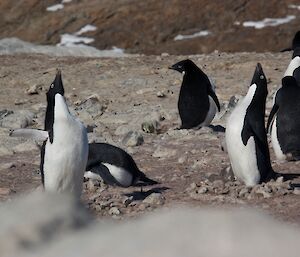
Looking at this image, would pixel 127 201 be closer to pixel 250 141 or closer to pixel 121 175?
pixel 121 175

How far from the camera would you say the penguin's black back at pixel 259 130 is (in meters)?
7.70

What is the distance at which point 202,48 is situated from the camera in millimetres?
21391

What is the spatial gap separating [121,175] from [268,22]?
48.6ft

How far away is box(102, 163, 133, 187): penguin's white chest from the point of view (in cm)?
810

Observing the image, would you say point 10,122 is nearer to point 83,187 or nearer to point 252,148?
point 83,187

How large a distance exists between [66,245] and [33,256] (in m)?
0.16

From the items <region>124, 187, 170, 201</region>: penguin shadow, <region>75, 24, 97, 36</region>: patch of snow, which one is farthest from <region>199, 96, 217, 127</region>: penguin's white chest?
<region>75, 24, 97, 36</region>: patch of snow

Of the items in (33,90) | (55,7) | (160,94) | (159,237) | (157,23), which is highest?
(159,237)

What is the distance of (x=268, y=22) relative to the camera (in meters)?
22.3

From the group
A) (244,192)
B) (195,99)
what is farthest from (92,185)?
(195,99)

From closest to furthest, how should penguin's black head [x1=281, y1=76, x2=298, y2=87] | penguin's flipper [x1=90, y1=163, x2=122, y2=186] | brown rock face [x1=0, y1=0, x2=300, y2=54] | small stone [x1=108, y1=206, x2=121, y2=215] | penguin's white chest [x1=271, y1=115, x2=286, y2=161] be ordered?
small stone [x1=108, y1=206, x2=121, y2=215]
penguin's flipper [x1=90, y1=163, x2=122, y2=186]
penguin's white chest [x1=271, y1=115, x2=286, y2=161]
penguin's black head [x1=281, y1=76, x2=298, y2=87]
brown rock face [x1=0, y1=0, x2=300, y2=54]

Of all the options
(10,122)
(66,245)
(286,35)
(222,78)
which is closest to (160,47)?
(286,35)

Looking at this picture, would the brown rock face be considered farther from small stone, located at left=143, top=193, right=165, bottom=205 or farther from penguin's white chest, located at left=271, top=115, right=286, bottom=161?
small stone, located at left=143, top=193, right=165, bottom=205

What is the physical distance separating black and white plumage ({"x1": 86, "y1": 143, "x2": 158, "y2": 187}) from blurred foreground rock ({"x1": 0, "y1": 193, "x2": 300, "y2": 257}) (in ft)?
11.4
